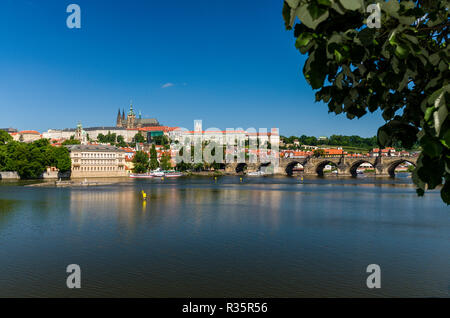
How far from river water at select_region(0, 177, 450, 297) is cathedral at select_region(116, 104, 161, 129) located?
143359mm

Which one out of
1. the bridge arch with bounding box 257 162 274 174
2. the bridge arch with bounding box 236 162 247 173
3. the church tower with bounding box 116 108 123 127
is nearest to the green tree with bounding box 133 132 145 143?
the church tower with bounding box 116 108 123 127

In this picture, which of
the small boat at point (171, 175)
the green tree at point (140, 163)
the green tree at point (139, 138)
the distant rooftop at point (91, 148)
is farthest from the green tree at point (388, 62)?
the green tree at point (139, 138)

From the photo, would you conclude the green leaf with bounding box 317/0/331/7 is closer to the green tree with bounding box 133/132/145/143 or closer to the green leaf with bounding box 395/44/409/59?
the green leaf with bounding box 395/44/409/59

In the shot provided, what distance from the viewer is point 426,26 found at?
3.71 m

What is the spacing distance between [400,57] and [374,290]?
8.91 meters

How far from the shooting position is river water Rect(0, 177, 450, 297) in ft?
35.4

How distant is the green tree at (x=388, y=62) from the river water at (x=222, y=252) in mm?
7420

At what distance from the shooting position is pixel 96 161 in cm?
7875

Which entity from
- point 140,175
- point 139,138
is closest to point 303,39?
point 140,175

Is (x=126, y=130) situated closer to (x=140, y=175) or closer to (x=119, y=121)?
(x=119, y=121)
